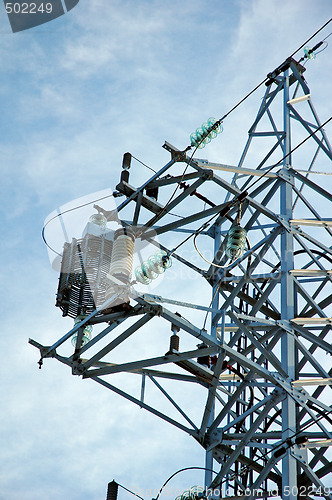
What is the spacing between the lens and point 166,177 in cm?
1673

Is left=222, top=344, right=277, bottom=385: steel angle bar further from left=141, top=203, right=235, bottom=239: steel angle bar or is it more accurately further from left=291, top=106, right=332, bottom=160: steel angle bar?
left=291, top=106, right=332, bottom=160: steel angle bar

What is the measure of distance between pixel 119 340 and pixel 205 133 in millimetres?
4935

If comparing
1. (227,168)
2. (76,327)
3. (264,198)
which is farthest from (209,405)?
(227,168)

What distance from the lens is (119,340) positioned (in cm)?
1480

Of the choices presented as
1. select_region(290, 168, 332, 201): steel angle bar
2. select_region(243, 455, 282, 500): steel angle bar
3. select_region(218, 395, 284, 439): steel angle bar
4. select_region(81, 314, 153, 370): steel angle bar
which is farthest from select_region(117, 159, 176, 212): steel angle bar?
select_region(243, 455, 282, 500): steel angle bar

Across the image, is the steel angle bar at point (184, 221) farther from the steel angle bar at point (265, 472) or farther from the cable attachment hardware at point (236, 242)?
the steel angle bar at point (265, 472)

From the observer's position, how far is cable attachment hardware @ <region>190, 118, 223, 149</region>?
16.4 meters

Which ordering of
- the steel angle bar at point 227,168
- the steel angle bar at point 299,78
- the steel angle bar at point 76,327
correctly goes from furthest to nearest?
1. the steel angle bar at point 299,78
2. the steel angle bar at point 227,168
3. the steel angle bar at point 76,327

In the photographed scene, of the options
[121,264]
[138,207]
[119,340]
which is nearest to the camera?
[121,264]

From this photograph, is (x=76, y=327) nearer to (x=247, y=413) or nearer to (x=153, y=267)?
(x=153, y=267)

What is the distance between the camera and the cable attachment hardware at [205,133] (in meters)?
16.4

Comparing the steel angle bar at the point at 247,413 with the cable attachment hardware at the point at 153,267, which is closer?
the cable attachment hardware at the point at 153,267

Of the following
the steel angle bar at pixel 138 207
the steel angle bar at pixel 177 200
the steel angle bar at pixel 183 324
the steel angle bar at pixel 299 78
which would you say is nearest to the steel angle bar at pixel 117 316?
the steel angle bar at pixel 183 324

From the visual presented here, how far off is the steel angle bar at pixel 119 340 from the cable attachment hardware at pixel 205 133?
431 cm
